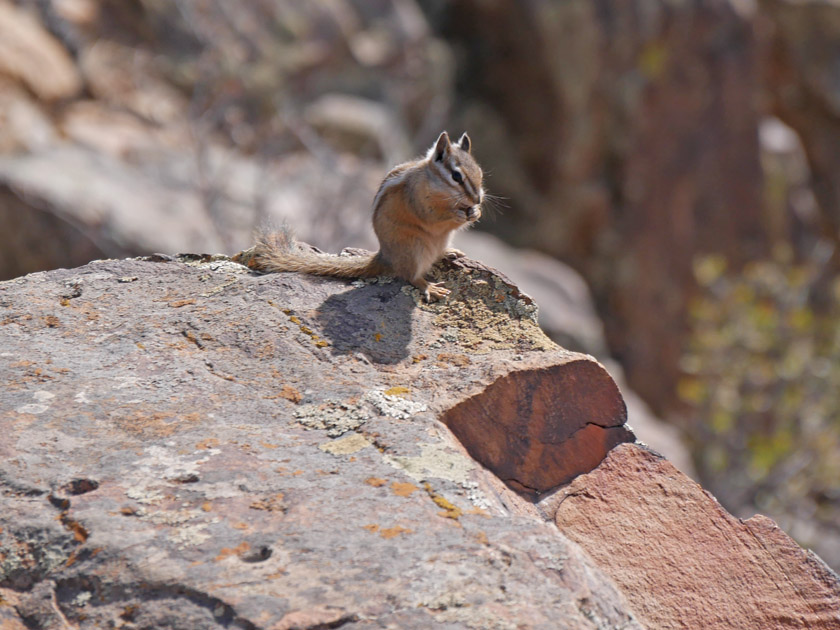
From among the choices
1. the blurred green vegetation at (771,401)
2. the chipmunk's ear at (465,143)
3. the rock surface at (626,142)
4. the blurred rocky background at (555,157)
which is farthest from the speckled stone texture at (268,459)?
the rock surface at (626,142)

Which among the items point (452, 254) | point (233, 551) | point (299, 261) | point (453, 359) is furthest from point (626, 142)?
point (233, 551)

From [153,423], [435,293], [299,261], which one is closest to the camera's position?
[153,423]

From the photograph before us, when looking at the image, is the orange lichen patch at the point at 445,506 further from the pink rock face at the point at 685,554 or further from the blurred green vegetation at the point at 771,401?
the blurred green vegetation at the point at 771,401

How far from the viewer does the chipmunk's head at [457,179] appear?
18.1 feet

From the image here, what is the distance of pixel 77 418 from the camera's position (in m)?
3.56

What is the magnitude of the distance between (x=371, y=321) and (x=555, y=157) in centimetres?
1489

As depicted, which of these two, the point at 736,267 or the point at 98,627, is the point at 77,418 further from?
the point at 736,267

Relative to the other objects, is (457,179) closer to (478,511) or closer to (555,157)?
(478,511)

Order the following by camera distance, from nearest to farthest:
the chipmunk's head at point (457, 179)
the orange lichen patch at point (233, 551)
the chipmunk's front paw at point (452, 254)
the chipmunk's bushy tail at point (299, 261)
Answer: the orange lichen patch at point (233, 551)
the chipmunk's bushy tail at point (299, 261)
the chipmunk's front paw at point (452, 254)
the chipmunk's head at point (457, 179)

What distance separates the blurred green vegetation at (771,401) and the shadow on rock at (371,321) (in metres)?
9.07

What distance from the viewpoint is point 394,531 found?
305 centimetres

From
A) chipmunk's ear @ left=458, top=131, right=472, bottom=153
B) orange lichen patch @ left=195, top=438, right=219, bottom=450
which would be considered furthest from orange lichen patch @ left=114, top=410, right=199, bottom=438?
chipmunk's ear @ left=458, top=131, right=472, bottom=153

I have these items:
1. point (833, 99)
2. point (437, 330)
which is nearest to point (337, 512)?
point (437, 330)

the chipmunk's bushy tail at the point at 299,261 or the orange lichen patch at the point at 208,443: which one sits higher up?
the chipmunk's bushy tail at the point at 299,261
